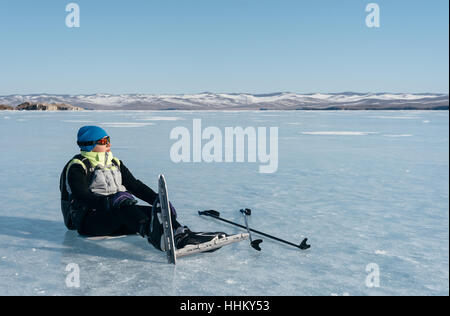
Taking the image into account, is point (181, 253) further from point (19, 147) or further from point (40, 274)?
point (19, 147)

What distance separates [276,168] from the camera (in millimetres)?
9727

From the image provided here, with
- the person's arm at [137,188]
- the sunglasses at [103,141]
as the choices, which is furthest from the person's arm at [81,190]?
the person's arm at [137,188]

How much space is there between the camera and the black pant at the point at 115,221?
393 centimetres

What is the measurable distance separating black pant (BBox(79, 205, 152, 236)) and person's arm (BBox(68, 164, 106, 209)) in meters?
0.13

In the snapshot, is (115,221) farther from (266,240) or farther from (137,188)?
(266,240)

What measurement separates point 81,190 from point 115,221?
417mm

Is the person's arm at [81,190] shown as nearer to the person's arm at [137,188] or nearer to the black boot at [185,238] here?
the person's arm at [137,188]

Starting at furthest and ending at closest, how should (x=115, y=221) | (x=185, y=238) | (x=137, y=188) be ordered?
1. (x=137, y=188)
2. (x=115, y=221)
3. (x=185, y=238)

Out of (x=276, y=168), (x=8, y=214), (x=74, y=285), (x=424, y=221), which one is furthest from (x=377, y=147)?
(x=74, y=285)

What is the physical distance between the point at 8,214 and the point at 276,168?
5.75m

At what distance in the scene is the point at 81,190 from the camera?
397 cm

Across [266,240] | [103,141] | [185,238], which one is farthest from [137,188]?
[266,240]

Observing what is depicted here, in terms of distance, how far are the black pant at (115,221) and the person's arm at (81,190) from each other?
13 cm

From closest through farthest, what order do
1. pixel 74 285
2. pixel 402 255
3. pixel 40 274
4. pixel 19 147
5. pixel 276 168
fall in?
1. pixel 74 285
2. pixel 40 274
3. pixel 402 255
4. pixel 276 168
5. pixel 19 147
